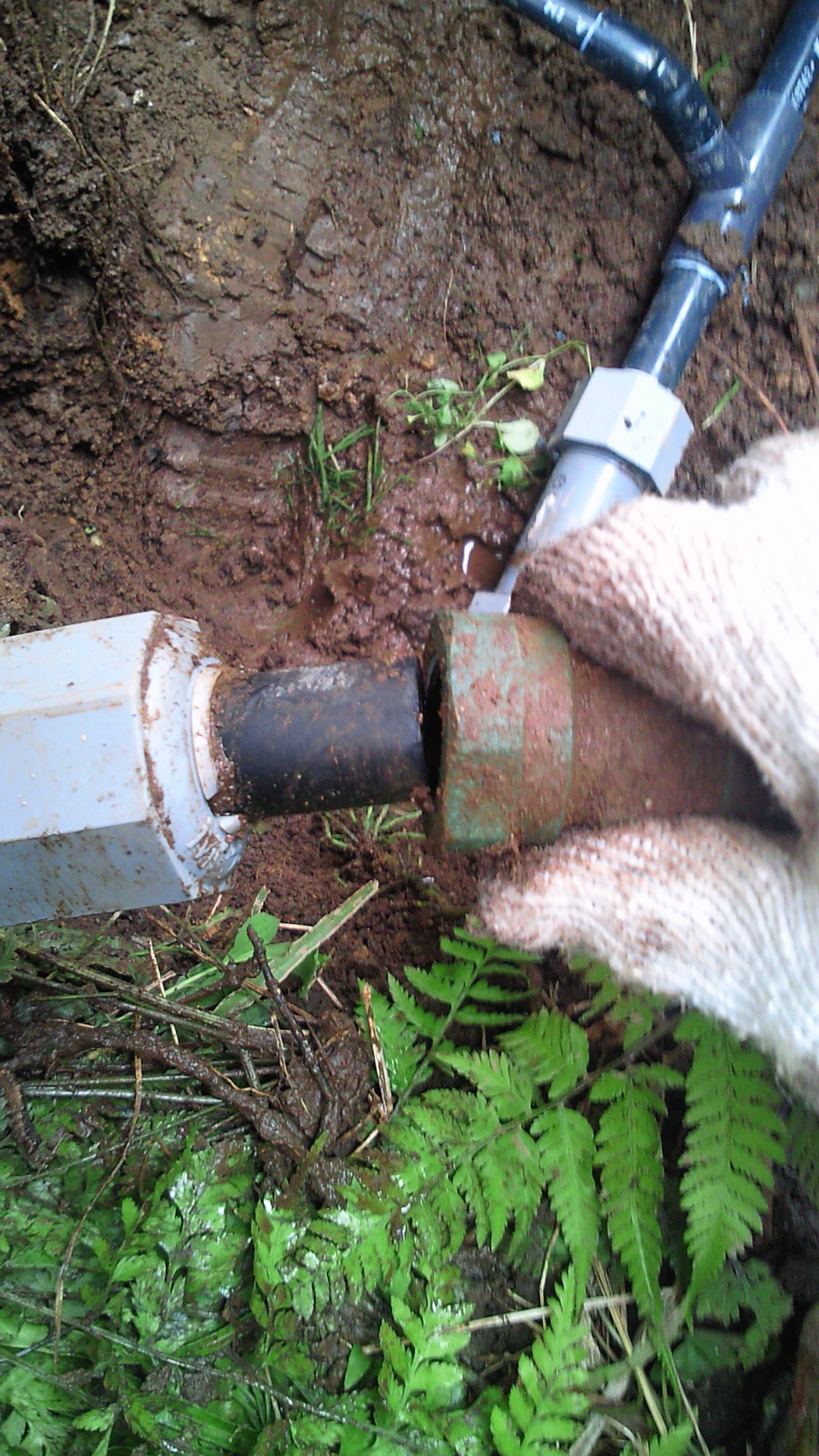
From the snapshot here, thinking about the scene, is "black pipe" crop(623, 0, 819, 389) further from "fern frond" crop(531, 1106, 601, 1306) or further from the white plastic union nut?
"fern frond" crop(531, 1106, 601, 1306)

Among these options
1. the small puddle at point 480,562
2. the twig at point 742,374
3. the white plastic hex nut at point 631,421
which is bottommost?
the small puddle at point 480,562

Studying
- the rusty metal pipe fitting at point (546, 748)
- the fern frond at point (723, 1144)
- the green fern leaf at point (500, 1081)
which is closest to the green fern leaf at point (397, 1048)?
the green fern leaf at point (500, 1081)

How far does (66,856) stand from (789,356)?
5.62 ft

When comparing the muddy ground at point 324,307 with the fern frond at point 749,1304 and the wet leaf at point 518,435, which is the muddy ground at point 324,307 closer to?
the wet leaf at point 518,435

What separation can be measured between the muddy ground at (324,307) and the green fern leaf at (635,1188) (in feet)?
1.44

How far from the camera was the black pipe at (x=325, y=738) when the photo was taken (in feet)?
3.17

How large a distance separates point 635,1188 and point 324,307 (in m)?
1.71

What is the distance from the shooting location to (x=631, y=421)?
1522mm

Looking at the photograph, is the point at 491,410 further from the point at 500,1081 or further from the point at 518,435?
the point at 500,1081

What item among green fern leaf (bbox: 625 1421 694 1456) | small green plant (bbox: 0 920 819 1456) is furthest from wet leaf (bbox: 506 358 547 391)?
green fern leaf (bbox: 625 1421 694 1456)

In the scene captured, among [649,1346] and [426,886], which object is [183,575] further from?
[649,1346]

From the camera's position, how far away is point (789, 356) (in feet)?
5.77

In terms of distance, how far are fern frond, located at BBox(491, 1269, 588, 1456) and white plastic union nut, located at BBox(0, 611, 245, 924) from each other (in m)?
0.81

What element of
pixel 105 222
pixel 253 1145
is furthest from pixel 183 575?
pixel 253 1145
